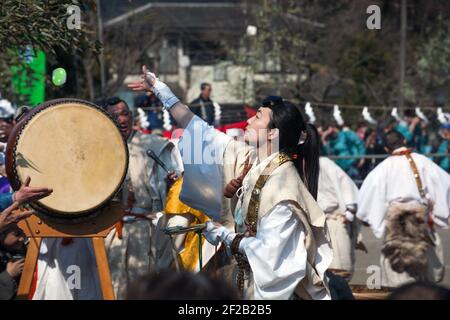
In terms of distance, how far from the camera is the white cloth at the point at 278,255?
4480mm

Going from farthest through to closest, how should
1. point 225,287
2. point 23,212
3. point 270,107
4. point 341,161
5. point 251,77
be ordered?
1. point 251,77
2. point 341,161
3. point 23,212
4. point 270,107
5. point 225,287

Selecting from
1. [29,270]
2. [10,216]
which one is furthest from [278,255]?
[29,270]

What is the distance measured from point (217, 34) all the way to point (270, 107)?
2294 cm

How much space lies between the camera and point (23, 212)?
5.28 m

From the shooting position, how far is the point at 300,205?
461 cm

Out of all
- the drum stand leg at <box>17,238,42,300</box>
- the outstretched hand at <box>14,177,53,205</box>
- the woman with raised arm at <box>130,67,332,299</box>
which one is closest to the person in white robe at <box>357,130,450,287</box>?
the woman with raised arm at <box>130,67,332,299</box>

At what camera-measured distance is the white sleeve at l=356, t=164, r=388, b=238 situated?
30.1ft

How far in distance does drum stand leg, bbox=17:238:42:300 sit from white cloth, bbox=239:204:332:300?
156 centimetres

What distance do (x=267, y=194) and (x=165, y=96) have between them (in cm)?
76

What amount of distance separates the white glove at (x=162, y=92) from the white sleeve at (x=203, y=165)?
0.47 feet

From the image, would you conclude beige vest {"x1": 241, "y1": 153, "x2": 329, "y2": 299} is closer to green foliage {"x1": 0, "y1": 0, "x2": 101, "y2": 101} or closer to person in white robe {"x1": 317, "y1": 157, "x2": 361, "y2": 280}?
green foliage {"x1": 0, "y1": 0, "x2": 101, "y2": 101}

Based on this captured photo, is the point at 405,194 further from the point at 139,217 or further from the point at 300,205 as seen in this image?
the point at 300,205
